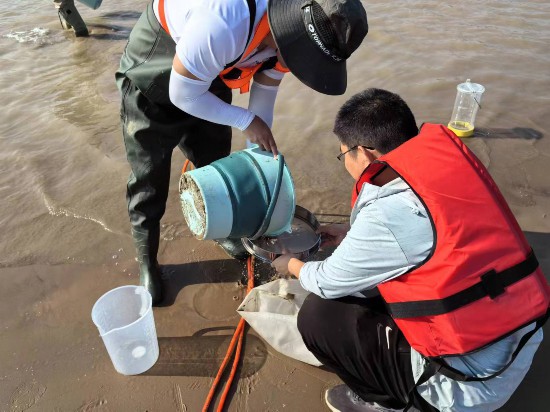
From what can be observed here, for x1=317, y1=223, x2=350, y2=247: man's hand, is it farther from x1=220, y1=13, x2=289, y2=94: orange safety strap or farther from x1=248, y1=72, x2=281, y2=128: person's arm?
x1=220, y1=13, x2=289, y2=94: orange safety strap

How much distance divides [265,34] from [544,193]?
8.52ft

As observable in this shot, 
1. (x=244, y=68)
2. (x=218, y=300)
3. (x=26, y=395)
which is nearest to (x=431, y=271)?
(x=244, y=68)

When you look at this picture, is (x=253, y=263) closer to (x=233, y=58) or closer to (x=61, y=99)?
(x=233, y=58)

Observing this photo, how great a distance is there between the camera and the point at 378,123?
1843 millimetres

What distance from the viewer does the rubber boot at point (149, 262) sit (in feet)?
8.55

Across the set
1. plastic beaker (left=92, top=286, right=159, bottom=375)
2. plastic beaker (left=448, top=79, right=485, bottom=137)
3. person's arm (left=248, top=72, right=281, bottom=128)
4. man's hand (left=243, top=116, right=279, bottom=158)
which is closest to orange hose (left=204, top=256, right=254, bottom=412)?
plastic beaker (left=92, top=286, right=159, bottom=375)

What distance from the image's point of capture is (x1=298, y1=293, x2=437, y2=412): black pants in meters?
1.81

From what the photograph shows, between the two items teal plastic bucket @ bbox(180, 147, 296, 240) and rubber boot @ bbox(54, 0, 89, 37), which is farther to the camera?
rubber boot @ bbox(54, 0, 89, 37)

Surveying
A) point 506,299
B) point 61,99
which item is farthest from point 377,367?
point 61,99

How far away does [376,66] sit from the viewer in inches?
206

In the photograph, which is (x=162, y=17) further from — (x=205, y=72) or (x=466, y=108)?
(x=466, y=108)

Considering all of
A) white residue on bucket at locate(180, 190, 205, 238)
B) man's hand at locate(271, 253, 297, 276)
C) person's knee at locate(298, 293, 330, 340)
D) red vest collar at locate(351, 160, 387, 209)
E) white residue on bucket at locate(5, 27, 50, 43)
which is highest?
red vest collar at locate(351, 160, 387, 209)

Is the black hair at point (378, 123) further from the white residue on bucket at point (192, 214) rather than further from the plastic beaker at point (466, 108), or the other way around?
the plastic beaker at point (466, 108)

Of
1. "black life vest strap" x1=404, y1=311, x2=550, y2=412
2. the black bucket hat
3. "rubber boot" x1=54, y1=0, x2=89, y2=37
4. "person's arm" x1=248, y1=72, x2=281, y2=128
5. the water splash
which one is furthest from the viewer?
"rubber boot" x1=54, y1=0, x2=89, y2=37
